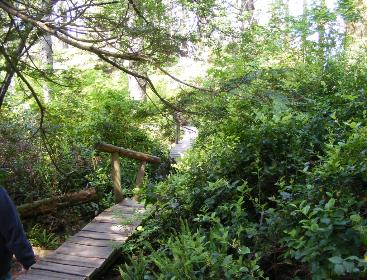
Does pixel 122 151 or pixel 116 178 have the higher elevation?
pixel 122 151

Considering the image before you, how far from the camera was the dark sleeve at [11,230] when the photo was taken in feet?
11.2

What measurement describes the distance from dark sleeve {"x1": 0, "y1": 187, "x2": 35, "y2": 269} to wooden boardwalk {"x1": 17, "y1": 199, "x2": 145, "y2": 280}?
1394 millimetres

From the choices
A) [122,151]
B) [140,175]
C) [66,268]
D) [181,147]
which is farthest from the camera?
[181,147]

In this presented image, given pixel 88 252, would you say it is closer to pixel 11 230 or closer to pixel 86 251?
pixel 86 251

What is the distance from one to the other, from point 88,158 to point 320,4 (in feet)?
24.4

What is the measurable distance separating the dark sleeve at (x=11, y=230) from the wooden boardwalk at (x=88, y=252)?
1.39 m

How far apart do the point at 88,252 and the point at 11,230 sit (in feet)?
6.99

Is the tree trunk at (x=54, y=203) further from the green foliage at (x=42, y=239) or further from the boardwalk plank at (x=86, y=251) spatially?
the boardwalk plank at (x=86, y=251)

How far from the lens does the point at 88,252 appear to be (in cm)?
542

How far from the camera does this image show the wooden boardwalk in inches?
193

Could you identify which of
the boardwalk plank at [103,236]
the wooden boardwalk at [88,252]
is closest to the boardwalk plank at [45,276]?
the wooden boardwalk at [88,252]

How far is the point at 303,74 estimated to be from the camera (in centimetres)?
688

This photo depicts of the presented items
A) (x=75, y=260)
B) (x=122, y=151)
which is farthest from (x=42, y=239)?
(x=122, y=151)

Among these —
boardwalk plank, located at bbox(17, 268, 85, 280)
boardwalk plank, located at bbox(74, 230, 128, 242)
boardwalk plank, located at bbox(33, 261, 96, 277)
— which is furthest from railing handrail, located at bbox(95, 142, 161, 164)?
boardwalk plank, located at bbox(17, 268, 85, 280)
